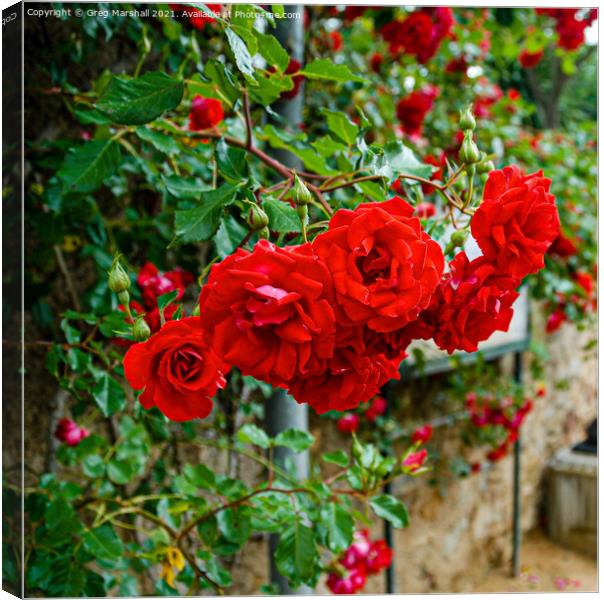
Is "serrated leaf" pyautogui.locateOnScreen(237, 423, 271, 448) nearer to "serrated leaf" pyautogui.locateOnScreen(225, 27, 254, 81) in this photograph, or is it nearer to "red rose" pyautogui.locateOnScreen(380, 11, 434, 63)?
"serrated leaf" pyautogui.locateOnScreen(225, 27, 254, 81)

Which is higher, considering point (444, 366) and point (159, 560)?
point (444, 366)

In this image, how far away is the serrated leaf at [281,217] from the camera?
0.49 m

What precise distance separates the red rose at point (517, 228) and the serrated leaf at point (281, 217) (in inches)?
4.7

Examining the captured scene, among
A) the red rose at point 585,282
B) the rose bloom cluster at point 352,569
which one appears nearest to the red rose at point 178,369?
the rose bloom cluster at point 352,569

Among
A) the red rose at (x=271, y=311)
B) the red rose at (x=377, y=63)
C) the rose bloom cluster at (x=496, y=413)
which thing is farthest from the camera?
the rose bloom cluster at (x=496, y=413)

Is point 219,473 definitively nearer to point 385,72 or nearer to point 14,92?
point 14,92

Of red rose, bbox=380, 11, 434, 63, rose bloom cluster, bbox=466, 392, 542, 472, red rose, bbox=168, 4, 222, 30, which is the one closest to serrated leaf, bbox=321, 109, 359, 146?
red rose, bbox=168, 4, 222, 30

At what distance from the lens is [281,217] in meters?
0.49

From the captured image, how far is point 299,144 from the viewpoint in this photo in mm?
730

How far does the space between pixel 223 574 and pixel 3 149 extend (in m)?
0.59

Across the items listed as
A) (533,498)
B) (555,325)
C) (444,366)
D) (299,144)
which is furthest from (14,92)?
(533,498)

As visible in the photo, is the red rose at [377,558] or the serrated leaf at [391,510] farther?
the red rose at [377,558]

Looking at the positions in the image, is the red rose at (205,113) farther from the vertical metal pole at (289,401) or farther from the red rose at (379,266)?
the red rose at (379,266)

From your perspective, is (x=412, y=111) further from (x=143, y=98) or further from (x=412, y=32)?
(x=143, y=98)
